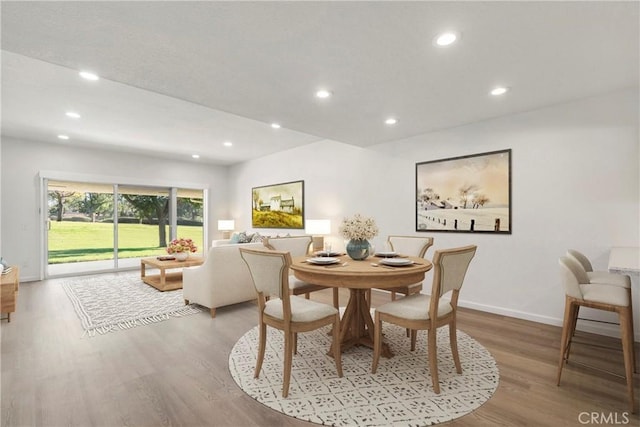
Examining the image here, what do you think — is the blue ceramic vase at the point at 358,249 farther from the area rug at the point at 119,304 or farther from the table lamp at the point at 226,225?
the table lamp at the point at 226,225

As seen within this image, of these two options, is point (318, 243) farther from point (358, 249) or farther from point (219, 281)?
point (358, 249)

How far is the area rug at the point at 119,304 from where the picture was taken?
329cm

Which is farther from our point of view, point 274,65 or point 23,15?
point 274,65

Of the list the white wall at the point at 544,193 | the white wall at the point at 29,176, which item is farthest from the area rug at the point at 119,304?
the white wall at the point at 544,193

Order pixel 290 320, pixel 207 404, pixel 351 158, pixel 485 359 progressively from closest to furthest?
1. pixel 207 404
2. pixel 290 320
3. pixel 485 359
4. pixel 351 158

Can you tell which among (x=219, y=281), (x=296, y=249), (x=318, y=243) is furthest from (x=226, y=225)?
(x=296, y=249)

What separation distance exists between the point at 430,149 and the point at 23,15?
4060mm

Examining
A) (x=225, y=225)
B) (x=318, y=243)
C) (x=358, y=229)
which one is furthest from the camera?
(x=225, y=225)

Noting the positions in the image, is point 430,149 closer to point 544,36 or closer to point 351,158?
point 351,158

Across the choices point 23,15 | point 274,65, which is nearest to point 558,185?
point 274,65

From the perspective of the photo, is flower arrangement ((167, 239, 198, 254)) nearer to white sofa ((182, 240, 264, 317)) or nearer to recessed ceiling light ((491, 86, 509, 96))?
white sofa ((182, 240, 264, 317))

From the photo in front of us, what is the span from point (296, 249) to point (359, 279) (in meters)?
1.57

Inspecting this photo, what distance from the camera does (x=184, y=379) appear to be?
7.07 ft

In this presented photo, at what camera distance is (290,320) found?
2.03 m
